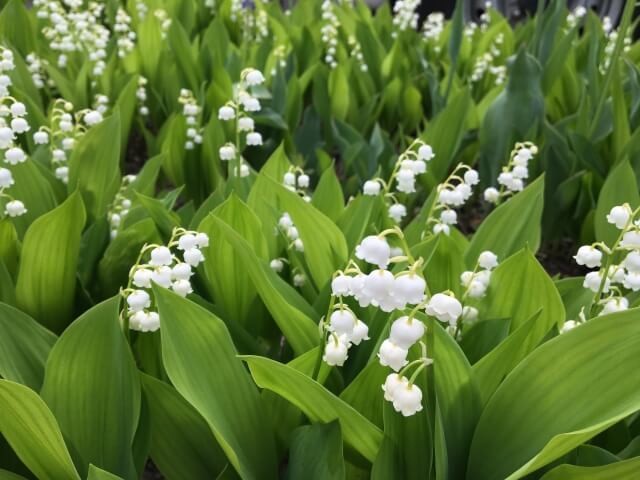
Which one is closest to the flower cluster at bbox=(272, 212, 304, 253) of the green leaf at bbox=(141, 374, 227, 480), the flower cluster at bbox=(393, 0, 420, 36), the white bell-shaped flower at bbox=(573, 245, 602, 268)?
the green leaf at bbox=(141, 374, 227, 480)

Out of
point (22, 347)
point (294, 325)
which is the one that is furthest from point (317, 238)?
point (22, 347)

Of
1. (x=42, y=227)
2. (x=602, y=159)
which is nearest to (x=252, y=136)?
(x=42, y=227)

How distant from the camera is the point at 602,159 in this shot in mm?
2295

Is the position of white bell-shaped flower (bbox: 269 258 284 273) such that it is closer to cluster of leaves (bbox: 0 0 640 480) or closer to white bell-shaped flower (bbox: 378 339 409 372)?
cluster of leaves (bbox: 0 0 640 480)

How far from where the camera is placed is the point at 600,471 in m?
0.94

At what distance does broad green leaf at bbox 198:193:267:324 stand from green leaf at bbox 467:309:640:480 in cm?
59

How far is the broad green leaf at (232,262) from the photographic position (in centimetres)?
140

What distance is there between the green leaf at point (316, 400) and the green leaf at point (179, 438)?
0.19m

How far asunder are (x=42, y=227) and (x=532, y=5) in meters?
5.40

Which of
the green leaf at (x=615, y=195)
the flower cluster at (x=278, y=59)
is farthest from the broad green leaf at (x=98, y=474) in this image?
the flower cluster at (x=278, y=59)

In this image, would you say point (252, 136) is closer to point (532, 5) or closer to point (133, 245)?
point (133, 245)

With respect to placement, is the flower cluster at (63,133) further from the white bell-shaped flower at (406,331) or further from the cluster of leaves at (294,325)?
the white bell-shaped flower at (406,331)

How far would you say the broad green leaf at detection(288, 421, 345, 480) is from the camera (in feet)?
3.27

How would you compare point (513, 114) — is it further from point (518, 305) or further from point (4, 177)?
point (4, 177)
